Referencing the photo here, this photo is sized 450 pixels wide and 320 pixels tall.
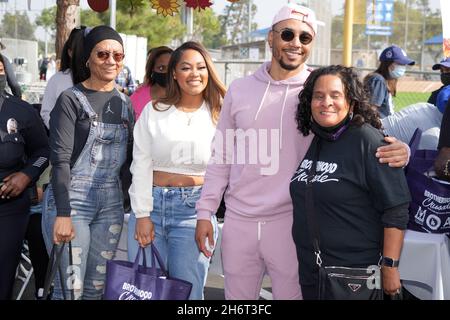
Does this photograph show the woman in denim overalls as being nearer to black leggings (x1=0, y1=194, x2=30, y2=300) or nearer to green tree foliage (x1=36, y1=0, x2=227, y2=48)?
black leggings (x1=0, y1=194, x2=30, y2=300)

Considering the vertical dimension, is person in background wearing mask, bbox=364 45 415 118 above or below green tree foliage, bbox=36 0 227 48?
below

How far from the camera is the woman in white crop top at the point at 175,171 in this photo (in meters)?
3.12

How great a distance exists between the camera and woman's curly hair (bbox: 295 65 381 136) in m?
2.63

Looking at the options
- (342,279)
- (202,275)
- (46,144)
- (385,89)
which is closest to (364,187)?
(342,279)

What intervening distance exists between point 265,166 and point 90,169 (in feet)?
3.13

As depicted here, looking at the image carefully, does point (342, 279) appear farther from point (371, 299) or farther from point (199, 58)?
point (199, 58)

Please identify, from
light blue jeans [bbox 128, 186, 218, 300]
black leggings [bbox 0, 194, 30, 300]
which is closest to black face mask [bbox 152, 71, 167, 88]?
black leggings [bbox 0, 194, 30, 300]

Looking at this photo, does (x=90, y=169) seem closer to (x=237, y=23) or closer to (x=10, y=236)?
(x=10, y=236)

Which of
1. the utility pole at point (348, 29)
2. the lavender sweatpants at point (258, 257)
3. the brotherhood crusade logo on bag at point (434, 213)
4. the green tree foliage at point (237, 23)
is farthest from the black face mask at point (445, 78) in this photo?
the green tree foliage at point (237, 23)

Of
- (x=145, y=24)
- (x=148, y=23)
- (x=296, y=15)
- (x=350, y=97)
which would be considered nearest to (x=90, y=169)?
(x=296, y=15)

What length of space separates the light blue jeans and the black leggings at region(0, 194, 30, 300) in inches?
31.4

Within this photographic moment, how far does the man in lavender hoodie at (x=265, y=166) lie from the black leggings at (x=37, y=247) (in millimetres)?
1943

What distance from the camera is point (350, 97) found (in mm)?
2641

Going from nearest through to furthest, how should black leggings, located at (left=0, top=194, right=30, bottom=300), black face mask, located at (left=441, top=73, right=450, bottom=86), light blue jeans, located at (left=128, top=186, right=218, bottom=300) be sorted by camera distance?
1. light blue jeans, located at (left=128, top=186, right=218, bottom=300)
2. black leggings, located at (left=0, top=194, right=30, bottom=300)
3. black face mask, located at (left=441, top=73, right=450, bottom=86)
